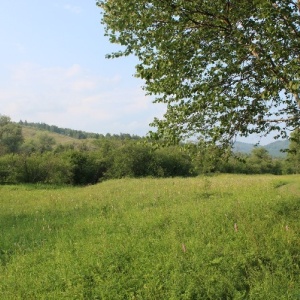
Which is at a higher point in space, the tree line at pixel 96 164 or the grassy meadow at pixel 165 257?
the tree line at pixel 96 164

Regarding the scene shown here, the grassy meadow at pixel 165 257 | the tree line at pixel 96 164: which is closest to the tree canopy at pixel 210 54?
the grassy meadow at pixel 165 257

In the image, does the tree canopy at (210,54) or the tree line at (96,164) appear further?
the tree line at (96,164)

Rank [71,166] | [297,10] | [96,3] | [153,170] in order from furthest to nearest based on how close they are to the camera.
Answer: [153,170]
[71,166]
[96,3]
[297,10]

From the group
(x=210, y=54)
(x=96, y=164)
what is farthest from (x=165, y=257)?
(x=96, y=164)

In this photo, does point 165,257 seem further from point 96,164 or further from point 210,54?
point 96,164

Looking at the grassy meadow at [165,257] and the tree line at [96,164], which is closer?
the grassy meadow at [165,257]

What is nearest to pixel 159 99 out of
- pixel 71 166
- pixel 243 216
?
pixel 243 216

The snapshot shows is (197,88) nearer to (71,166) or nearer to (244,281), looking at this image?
(244,281)

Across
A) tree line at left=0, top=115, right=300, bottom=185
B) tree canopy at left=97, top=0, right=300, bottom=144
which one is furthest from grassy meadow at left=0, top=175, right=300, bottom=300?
tree line at left=0, top=115, right=300, bottom=185

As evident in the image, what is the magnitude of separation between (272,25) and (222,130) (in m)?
2.68

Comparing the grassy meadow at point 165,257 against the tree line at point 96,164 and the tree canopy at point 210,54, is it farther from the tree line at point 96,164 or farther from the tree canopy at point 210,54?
the tree line at point 96,164

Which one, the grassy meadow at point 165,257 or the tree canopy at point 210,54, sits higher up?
the tree canopy at point 210,54

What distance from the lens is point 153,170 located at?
59156 millimetres

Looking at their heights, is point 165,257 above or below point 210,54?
below
